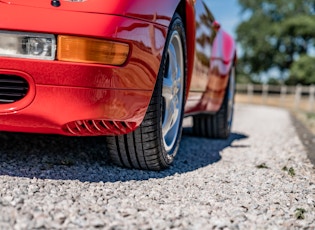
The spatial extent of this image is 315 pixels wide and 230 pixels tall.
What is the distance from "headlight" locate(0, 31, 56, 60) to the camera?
2.12 m

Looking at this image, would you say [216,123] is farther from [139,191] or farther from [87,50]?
[87,50]

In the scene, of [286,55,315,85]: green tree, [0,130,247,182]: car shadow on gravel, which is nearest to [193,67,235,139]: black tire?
[0,130,247,182]: car shadow on gravel

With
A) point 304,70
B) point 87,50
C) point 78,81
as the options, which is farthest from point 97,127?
point 304,70

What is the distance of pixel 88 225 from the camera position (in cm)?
177

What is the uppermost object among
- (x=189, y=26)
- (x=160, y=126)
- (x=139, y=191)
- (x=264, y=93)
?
(x=189, y=26)

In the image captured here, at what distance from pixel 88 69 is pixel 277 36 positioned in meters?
39.8

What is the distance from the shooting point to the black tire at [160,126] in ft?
8.59

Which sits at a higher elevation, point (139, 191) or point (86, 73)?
point (86, 73)

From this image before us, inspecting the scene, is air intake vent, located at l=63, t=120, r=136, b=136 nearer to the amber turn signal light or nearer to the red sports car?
the red sports car

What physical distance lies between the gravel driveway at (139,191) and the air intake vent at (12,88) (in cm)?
38

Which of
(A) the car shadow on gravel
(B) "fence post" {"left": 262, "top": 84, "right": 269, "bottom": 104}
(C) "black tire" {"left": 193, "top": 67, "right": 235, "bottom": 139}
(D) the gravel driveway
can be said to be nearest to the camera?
(D) the gravel driveway

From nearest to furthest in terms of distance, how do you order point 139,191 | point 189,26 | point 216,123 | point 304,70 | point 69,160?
point 139,191
point 69,160
point 189,26
point 216,123
point 304,70

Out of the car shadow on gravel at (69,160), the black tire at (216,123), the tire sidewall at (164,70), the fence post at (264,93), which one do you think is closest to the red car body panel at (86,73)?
the tire sidewall at (164,70)

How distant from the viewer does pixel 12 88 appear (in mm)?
2188
